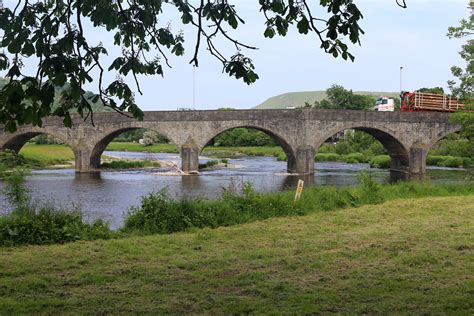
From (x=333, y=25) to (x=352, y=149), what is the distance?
55.9 meters

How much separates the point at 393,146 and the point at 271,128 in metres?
11.3

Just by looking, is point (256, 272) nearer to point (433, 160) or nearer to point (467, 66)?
point (467, 66)

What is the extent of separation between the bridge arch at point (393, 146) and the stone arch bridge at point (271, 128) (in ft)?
0.32

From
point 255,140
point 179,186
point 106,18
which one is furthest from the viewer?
point 255,140

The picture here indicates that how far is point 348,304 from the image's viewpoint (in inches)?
210

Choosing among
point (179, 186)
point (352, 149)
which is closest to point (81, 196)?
point (179, 186)

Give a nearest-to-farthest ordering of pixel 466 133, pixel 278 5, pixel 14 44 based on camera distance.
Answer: pixel 14 44
pixel 278 5
pixel 466 133

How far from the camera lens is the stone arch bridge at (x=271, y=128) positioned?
3928 centimetres

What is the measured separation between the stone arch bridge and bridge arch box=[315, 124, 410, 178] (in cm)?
10

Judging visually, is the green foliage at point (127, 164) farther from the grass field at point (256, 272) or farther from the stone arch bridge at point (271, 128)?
the grass field at point (256, 272)

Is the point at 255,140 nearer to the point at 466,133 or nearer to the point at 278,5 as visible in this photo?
the point at 466,133

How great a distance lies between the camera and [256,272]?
22.2 ft

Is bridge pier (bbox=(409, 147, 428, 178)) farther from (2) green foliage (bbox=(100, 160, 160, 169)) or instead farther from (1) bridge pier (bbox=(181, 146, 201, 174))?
(2) green foliage (bbox=(100, 160, 160, 169))

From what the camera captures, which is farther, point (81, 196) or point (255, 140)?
point (255, 140)
